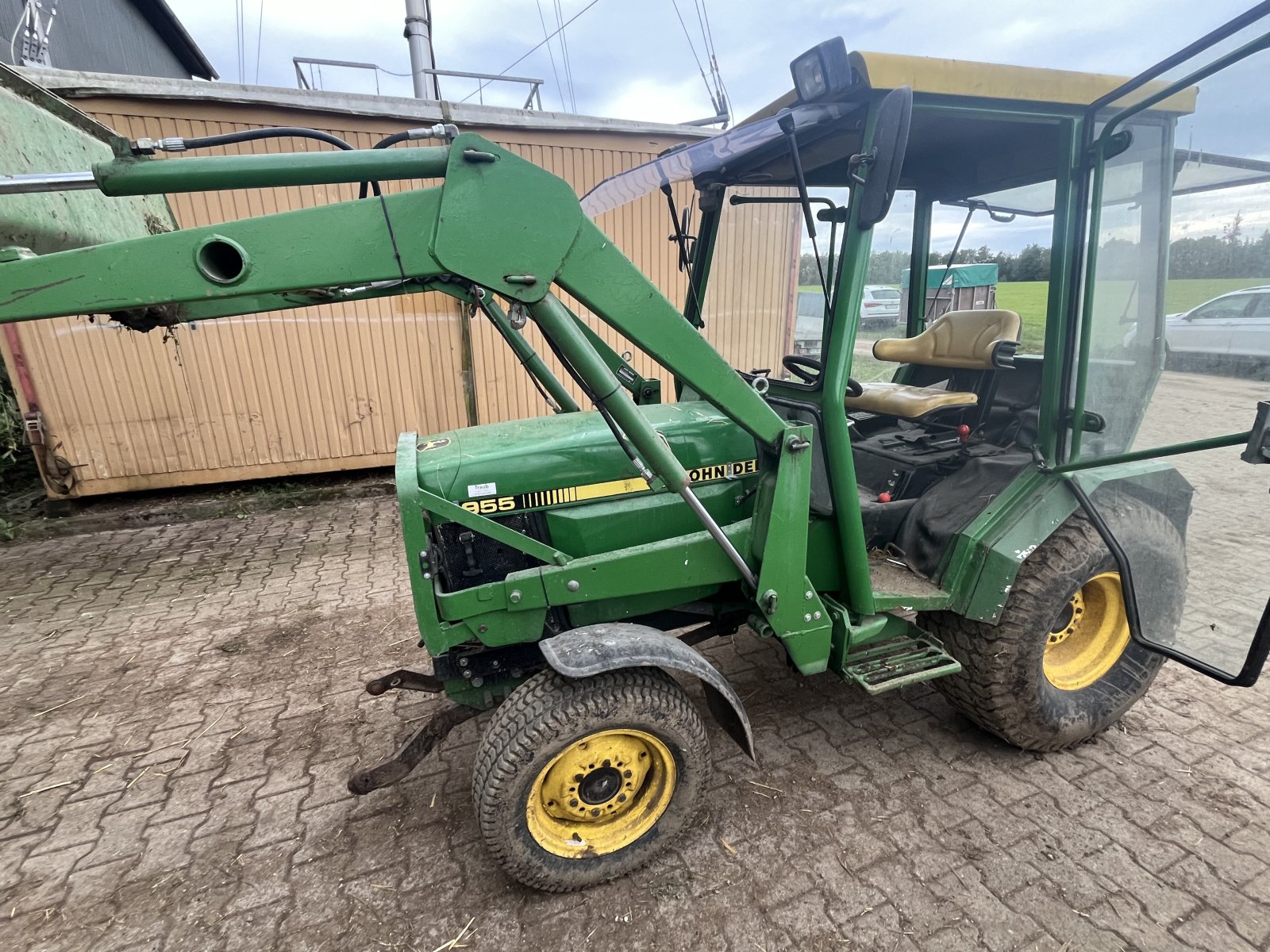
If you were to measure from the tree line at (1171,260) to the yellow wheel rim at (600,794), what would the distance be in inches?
68.9

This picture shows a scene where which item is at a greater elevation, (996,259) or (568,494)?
(996,259)

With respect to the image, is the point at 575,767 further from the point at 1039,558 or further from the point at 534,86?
the point at 534,86

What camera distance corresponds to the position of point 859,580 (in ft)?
7.56

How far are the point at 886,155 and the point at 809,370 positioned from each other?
0.76 m

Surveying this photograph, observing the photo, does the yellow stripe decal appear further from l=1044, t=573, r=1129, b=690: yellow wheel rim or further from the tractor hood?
l=1044, t=573, r=1129, b=690: yellow wheel rim

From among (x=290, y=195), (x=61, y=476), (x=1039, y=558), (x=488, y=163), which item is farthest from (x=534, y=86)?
(x=1039, y=558)

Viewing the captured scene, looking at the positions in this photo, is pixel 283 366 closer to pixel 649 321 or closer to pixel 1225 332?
pixel 649 321

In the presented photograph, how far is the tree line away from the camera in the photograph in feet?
6.39

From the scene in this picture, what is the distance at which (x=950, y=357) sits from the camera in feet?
10.0

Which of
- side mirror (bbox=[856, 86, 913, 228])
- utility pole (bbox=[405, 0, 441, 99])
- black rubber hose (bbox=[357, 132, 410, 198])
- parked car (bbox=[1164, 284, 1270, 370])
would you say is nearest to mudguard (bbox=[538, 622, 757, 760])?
black rubber hose (bbox=[357, 132, 410, 198])

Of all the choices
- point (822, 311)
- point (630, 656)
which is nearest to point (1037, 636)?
point (822, 311)

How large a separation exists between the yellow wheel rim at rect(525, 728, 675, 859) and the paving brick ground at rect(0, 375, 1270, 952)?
16cm

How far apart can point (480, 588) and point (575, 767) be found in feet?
2.10

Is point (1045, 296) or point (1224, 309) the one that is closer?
point (1224, 309)
